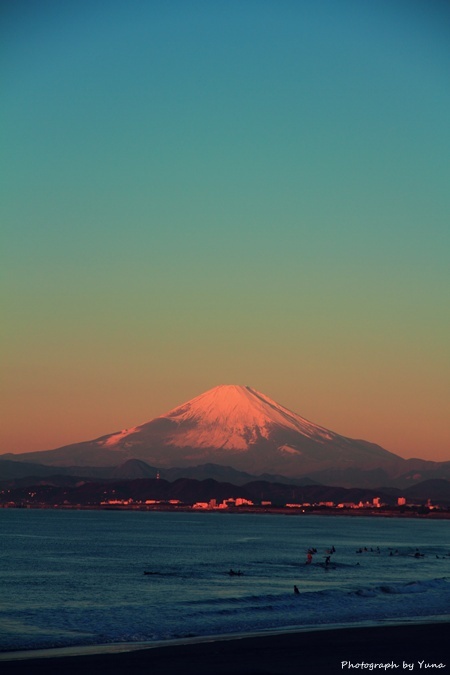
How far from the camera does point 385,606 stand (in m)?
47.5

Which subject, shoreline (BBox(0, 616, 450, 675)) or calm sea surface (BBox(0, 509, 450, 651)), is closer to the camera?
shoreline (BBox(0, 616, 450, 675))

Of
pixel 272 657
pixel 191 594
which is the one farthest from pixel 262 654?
pixel 191 594

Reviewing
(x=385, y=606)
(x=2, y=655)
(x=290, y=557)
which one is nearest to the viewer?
(x=2, y=655)

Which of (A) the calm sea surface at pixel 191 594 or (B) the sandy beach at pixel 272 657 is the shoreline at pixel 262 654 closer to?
(B) the sandy beach at pixel 272 657

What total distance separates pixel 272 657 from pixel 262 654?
0.66 meters

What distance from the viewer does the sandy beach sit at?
2797cm

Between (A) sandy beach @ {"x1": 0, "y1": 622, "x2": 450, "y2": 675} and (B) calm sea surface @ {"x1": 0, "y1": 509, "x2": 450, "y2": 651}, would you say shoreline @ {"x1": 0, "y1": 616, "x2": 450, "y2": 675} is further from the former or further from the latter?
(B) calm sea surface @ {"x1": 0, "y1": 509, "x2": 450, "y2": 651}

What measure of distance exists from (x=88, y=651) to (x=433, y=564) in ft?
197

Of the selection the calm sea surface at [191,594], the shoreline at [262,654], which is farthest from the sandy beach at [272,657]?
the calm sea surface at [191,594]

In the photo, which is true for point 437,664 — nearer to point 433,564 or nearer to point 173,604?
point 173,604

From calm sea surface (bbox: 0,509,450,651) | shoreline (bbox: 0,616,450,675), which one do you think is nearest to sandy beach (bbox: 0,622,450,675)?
shoreline (bbox: 0,616,450,675)

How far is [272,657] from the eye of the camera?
30.3 meters

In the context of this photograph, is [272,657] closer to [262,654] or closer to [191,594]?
[262,654]

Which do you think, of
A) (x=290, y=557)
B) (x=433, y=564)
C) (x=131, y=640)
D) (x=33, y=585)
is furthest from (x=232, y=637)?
(x=290, y=557)
